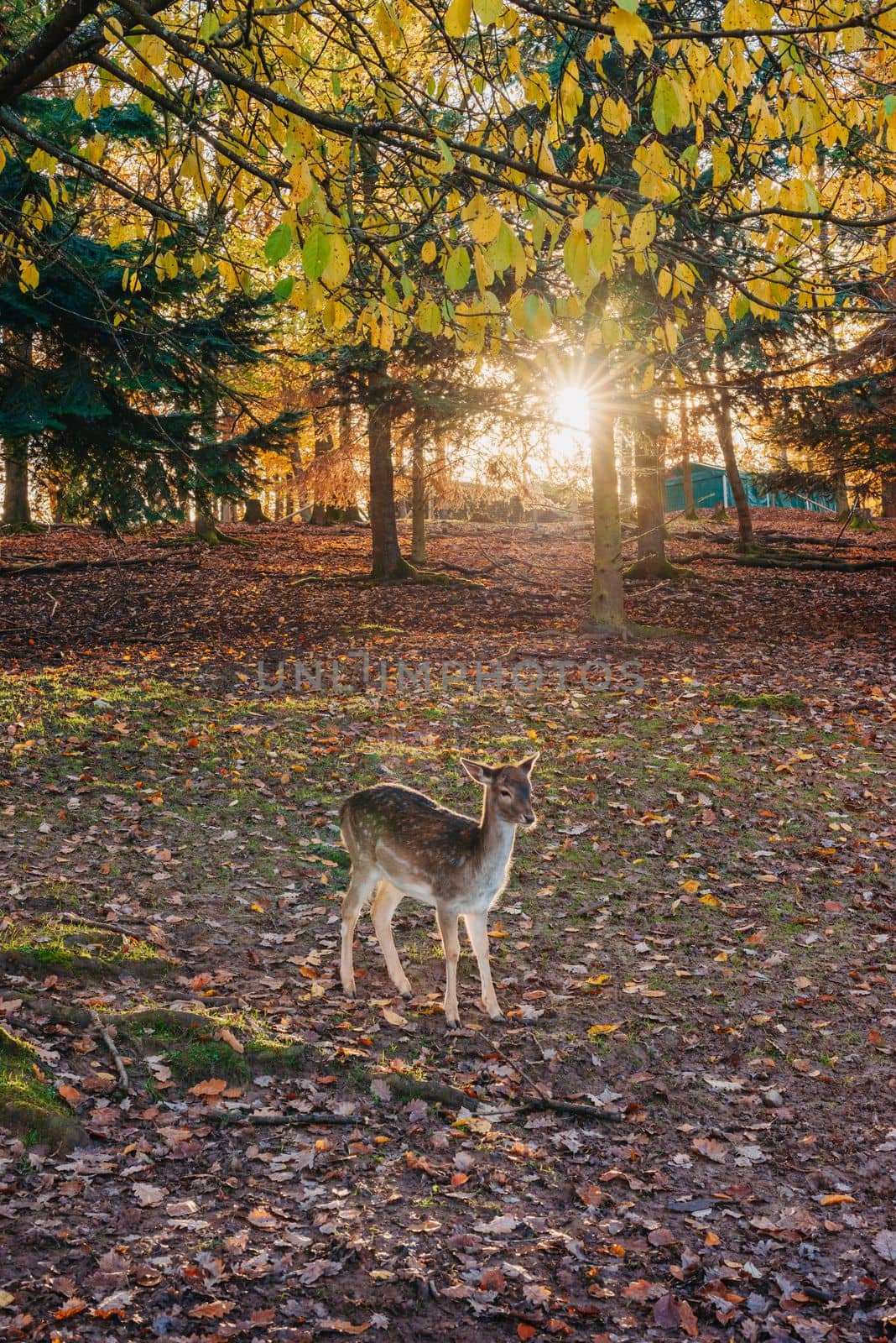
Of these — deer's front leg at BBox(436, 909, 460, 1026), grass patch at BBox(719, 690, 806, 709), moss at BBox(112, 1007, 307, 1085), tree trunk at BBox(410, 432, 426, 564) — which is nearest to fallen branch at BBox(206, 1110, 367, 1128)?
moss at BBox(112, 1007, 307, 1085)

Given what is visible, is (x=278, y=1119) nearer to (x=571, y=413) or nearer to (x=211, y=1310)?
(x=211, y=1310)

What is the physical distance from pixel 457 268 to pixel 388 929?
4.84m

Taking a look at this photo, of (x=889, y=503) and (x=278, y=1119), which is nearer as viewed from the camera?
(x=278, y=1119)

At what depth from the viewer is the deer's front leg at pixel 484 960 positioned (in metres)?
7.12

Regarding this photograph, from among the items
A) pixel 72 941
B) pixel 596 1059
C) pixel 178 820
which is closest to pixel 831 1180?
pixel 596 1059

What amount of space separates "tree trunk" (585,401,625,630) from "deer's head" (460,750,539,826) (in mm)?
11228

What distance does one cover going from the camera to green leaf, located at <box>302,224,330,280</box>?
396 cm

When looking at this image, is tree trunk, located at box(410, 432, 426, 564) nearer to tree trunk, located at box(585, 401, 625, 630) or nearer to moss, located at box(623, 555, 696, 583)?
tree trunk, located at box(585, 401, 625, 630)

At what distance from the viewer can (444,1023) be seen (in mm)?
7102

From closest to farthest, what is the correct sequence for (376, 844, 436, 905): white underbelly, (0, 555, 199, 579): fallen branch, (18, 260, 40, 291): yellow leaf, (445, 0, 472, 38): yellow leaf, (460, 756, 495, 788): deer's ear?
(445, 0, 472, 38): yellow leaf, (18, 260, 40, 291): yellow leaf, (460, 756, 495, 788): deer's ear, (376, 844, 436, 905): white underbelly, (0, 555, 199, 579): fallen branch

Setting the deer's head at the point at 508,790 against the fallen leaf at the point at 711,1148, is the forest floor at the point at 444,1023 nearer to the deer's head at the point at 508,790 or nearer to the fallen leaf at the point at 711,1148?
the fallen leaf at the point at 711,1148

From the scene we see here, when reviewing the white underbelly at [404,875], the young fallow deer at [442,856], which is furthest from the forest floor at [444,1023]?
the white underbelly at [404,875]

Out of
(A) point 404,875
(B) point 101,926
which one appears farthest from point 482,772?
(B) point 101,926

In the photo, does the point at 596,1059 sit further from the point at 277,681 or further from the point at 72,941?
the point at 277,681
